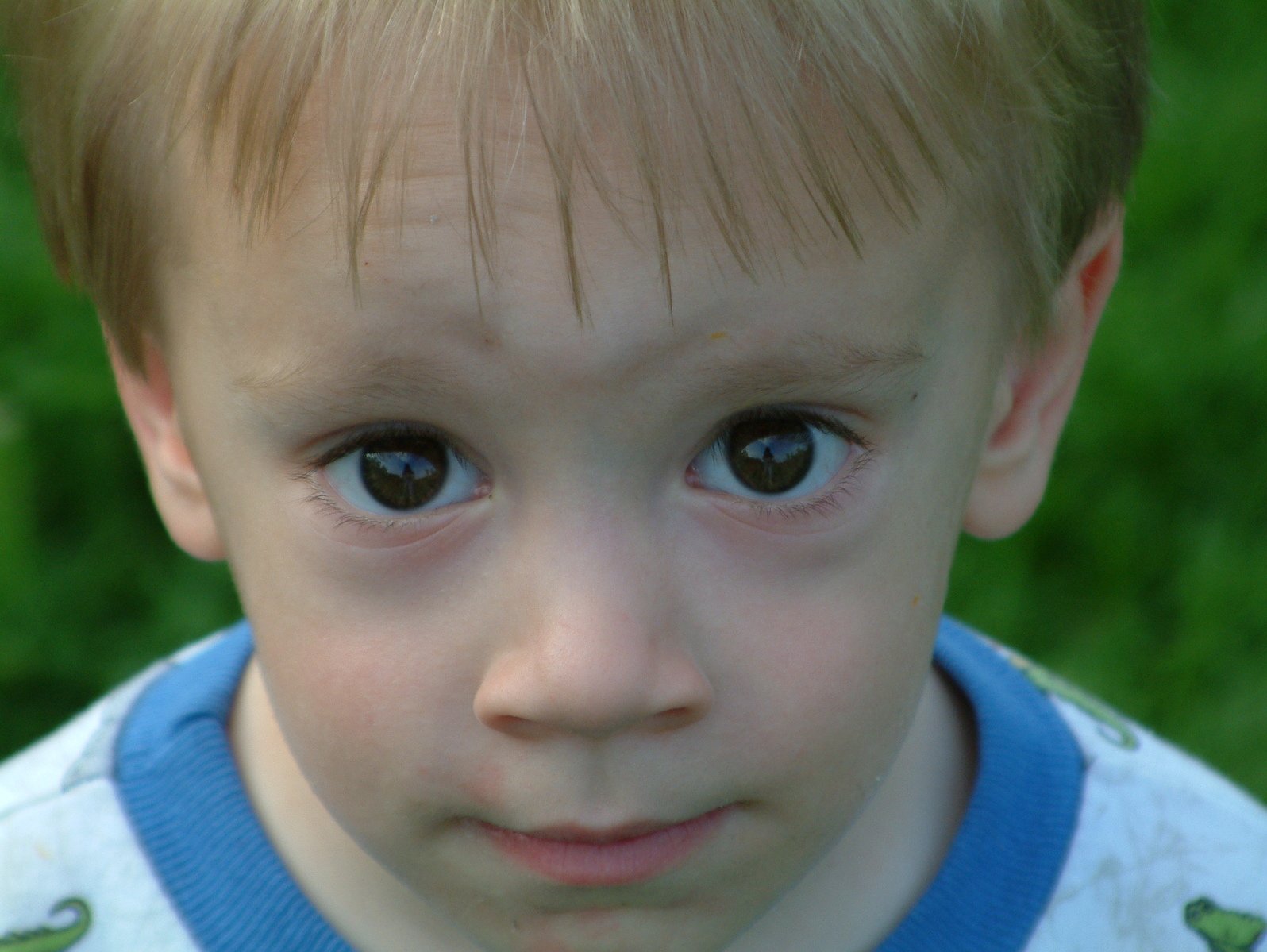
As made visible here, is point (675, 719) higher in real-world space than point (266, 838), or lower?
higher

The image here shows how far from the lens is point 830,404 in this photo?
3.83ft

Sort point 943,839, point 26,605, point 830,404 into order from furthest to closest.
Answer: point 26,605 < point 943,839 < point 830,404

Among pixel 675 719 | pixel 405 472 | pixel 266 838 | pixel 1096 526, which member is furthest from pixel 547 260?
pixel 1096 526

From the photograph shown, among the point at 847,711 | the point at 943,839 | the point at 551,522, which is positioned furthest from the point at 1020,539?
the point at 551,522

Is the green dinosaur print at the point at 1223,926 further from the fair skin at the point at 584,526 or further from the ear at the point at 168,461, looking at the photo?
the ear at the point at 168,461

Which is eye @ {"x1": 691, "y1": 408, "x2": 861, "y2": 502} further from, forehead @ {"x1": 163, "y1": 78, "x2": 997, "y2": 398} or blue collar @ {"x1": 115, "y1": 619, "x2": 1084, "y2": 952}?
blue collar @ {"x1": 115, "y1": 619, "x2": 1084, "y2": 952}

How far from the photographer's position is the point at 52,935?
147cm

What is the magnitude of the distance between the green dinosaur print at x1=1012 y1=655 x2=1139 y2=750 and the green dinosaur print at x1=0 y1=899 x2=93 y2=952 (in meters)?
1.02

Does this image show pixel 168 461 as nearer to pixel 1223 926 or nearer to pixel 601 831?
pixel 601 831

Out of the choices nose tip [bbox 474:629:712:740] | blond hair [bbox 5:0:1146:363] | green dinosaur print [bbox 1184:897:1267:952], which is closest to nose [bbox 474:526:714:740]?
nose tip [bbox 474:629:712:740]

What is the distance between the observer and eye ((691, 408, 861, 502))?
3.83ft

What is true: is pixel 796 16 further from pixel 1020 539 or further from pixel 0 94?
pixel 0 94

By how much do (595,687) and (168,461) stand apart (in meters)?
0.59

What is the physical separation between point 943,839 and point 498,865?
55 centimetres
